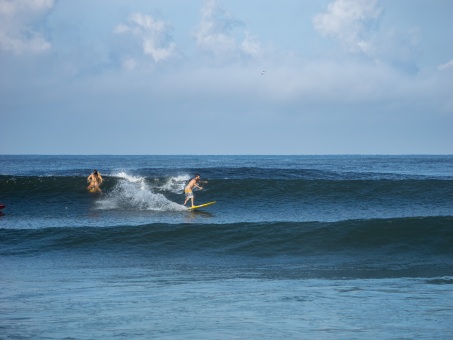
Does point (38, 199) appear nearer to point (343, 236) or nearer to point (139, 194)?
point (139, 194)

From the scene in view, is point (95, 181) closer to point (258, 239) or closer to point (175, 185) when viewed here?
point (175, 185)

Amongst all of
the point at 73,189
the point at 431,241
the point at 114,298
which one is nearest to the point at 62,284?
the point at 114,298

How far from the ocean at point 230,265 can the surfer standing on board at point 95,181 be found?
0.50 m

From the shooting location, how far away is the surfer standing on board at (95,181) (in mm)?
31531

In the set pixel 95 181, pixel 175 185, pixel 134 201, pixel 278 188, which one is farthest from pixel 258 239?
pixel 175 185

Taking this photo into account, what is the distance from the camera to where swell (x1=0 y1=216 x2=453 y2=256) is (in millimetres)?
17875

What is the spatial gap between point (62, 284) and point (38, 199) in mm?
19726

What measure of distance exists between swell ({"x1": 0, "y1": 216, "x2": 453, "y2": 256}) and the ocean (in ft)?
0.11

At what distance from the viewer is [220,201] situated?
1218 inches

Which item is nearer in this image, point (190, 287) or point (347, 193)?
point (190, 287)

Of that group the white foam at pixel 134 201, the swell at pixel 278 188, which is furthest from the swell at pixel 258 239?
the swell at pixel 278 188

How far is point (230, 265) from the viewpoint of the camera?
15875 mm

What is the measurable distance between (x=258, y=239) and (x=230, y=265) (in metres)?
3.04

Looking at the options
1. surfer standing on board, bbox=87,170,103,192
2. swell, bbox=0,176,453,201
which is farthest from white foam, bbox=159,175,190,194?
surfer standing on board, bbox=87,170,103,192
